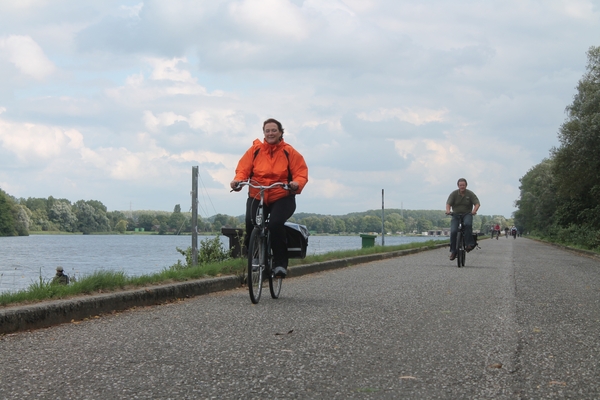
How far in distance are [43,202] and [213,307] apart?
11541 centimetres

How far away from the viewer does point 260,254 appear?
7660 millimetres

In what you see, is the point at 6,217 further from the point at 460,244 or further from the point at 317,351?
the point at 317,351

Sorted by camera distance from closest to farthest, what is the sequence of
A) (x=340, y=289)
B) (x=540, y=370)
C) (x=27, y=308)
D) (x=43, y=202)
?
(x=540, y=370) < (x=27, y=308) < (x=340, y=289) < (x=43, y=202)

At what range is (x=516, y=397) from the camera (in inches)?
143

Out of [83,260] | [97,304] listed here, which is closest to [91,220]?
[83,260]

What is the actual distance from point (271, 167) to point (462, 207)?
8688mm

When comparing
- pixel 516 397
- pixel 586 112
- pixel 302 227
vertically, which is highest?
pixel 586 112

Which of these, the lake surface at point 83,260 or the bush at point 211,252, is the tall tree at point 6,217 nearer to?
the lake surface at point 83,260

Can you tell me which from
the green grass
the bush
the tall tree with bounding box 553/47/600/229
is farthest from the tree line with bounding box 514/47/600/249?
the green grass

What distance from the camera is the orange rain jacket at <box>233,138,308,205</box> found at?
764cm

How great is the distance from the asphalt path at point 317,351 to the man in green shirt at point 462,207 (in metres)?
7.34

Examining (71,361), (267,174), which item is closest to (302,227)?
(267,174)

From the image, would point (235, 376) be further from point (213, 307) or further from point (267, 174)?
point (267, 174)

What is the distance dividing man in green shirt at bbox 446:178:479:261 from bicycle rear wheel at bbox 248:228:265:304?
8357mm
